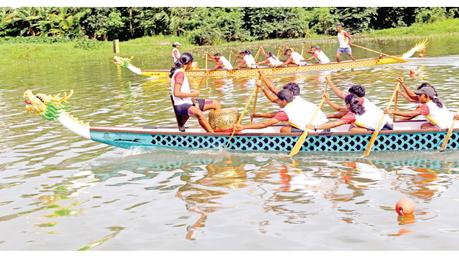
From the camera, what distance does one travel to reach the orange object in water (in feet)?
25.0

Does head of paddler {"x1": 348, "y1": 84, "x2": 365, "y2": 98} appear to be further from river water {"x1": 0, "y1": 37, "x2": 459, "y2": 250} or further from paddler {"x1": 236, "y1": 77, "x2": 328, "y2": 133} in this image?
river water {"x1": 0, "y1": 37, "x2": 459, "y2": 250}

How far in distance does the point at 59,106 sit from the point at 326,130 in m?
4.88

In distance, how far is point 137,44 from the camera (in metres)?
49.7

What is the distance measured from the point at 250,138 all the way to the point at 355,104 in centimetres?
194

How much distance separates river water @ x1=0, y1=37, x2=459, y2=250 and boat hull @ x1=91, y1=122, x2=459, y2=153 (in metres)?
0.15

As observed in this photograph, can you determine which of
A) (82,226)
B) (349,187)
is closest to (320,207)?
(349,187)

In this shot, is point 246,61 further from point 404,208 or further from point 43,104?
point 404,208

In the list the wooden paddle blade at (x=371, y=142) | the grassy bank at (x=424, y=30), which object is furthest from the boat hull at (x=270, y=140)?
the grassy bank at (x=424, y=30)

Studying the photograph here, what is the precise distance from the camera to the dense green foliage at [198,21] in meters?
51.9

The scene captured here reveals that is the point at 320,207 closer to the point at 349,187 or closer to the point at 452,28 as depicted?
the point at 349,187

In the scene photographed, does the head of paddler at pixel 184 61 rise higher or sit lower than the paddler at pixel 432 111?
higher

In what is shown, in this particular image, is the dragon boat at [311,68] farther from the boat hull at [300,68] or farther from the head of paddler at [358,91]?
the head of paddler at [358,91]

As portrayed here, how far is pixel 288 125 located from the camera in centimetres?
1176

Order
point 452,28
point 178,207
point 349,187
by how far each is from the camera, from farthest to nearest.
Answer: point 452,28, point 349,187, point 178,207
